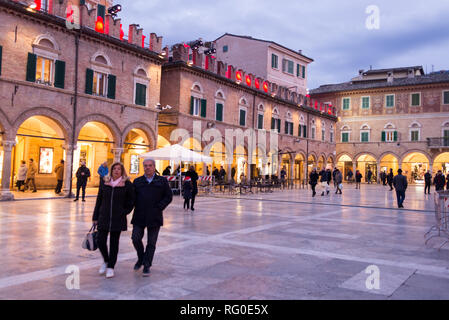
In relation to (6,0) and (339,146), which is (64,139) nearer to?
(6,0)

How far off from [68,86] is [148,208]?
51.4ft

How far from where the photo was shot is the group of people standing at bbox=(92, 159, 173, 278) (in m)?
5.43

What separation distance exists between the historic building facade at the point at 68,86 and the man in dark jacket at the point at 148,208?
13324 millimetres

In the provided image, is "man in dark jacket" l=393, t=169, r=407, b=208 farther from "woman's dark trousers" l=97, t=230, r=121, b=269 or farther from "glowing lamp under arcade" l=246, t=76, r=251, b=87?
"glowing lamp under arcade" l=246, t=76, r=251, b=87

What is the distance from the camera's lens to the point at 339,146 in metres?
50.9

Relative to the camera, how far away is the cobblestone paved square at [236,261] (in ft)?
16.1

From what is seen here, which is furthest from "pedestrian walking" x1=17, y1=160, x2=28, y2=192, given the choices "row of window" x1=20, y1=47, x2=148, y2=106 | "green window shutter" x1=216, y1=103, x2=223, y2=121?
"green window shutter" x1=216, y1=103, x2=223, y2=121

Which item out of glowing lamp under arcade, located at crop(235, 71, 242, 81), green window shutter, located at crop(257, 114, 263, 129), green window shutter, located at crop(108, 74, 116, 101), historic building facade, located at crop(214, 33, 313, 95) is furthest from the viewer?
historic building facade, located at crop(214, 33, 313, 95)

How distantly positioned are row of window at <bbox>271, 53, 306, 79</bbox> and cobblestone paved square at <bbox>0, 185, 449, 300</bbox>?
28944 mm

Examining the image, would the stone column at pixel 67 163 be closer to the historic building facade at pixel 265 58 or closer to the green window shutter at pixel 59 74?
the green window shutter at pixel 59 74

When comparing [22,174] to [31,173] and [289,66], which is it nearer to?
[31,173]

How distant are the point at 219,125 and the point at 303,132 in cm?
1493

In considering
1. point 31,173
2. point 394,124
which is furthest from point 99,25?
point 394,124

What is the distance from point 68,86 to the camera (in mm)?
19266
